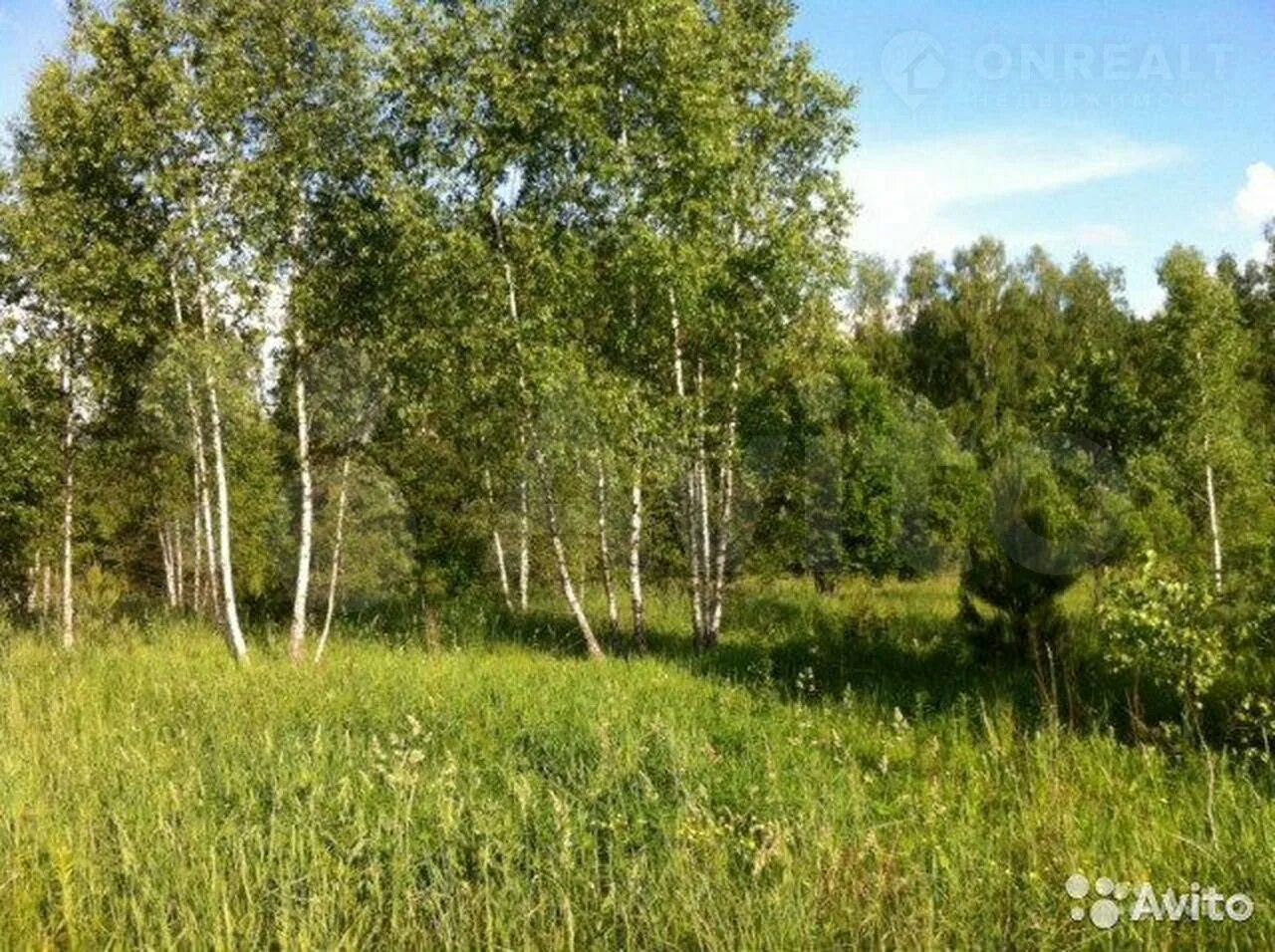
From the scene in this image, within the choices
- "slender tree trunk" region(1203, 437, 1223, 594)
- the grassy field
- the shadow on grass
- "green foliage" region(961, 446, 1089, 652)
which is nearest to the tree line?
"green foliage" region(961, 446, 1089, 652)

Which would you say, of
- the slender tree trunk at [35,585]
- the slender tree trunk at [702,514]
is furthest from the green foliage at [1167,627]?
the slender tree trunk at [35,585]

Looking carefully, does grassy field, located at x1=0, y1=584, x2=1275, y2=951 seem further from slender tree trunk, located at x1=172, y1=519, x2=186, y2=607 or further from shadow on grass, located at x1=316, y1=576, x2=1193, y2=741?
slender tree trunk, located at x1=172, y1=519, x2=186, y2=607

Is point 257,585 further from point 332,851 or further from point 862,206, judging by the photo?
point 332,851

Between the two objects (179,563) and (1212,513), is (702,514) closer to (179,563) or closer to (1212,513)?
(1212,513)

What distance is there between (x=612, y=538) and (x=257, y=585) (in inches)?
385

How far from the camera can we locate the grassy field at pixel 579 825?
436 cm

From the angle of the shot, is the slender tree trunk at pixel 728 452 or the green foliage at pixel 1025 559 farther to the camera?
the slender tree trunk at pixel 728 452

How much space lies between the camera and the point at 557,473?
1955 centimetres

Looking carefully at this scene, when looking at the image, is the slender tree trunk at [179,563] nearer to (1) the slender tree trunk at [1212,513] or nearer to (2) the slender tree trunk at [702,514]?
(2) the slender tree trunk at [702,514]

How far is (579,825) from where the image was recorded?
17.4 feet

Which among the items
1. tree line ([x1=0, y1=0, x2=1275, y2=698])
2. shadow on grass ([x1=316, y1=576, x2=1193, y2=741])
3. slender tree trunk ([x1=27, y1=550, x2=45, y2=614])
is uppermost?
tree line ([x1=0, y1=0, x2=1275, y2=698])

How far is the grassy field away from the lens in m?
4.36

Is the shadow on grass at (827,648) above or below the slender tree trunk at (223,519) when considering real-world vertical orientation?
below

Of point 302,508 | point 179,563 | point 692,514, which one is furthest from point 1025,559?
point 179,563
